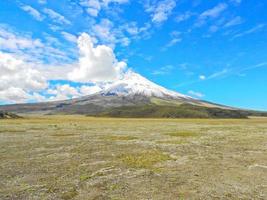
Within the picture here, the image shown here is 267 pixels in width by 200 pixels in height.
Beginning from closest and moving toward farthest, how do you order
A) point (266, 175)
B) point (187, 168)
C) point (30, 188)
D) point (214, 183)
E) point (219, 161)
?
point (30, 188) → point (214, 183) → point (266, 175) → point (187, 168) → point (219, 161)

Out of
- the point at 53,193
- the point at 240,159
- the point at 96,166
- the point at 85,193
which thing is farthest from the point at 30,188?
the point at 240,159

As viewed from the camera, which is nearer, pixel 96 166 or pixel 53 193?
pixel 53 193

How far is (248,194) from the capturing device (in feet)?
55.5

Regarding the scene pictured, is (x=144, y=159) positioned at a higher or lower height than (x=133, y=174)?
higher

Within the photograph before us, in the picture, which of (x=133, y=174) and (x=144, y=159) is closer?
(x=133, y=174)

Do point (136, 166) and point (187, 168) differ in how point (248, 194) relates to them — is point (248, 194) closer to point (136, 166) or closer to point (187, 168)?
point (187, 168)

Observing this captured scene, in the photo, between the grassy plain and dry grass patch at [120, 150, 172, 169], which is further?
dry grass patch at [120, 150, 172, 169]

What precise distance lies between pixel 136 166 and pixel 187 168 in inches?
161

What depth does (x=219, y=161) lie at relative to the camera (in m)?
27.4

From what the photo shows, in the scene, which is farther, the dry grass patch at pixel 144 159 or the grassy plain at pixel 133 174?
the dry grass patch at pixel 144 159

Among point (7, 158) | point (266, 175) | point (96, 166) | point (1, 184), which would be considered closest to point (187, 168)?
point (266, 175)

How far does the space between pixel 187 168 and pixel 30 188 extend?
12.0 m

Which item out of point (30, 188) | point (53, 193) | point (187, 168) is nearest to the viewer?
point (53, 193)

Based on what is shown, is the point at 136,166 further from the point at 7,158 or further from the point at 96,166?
the point at 7,158
